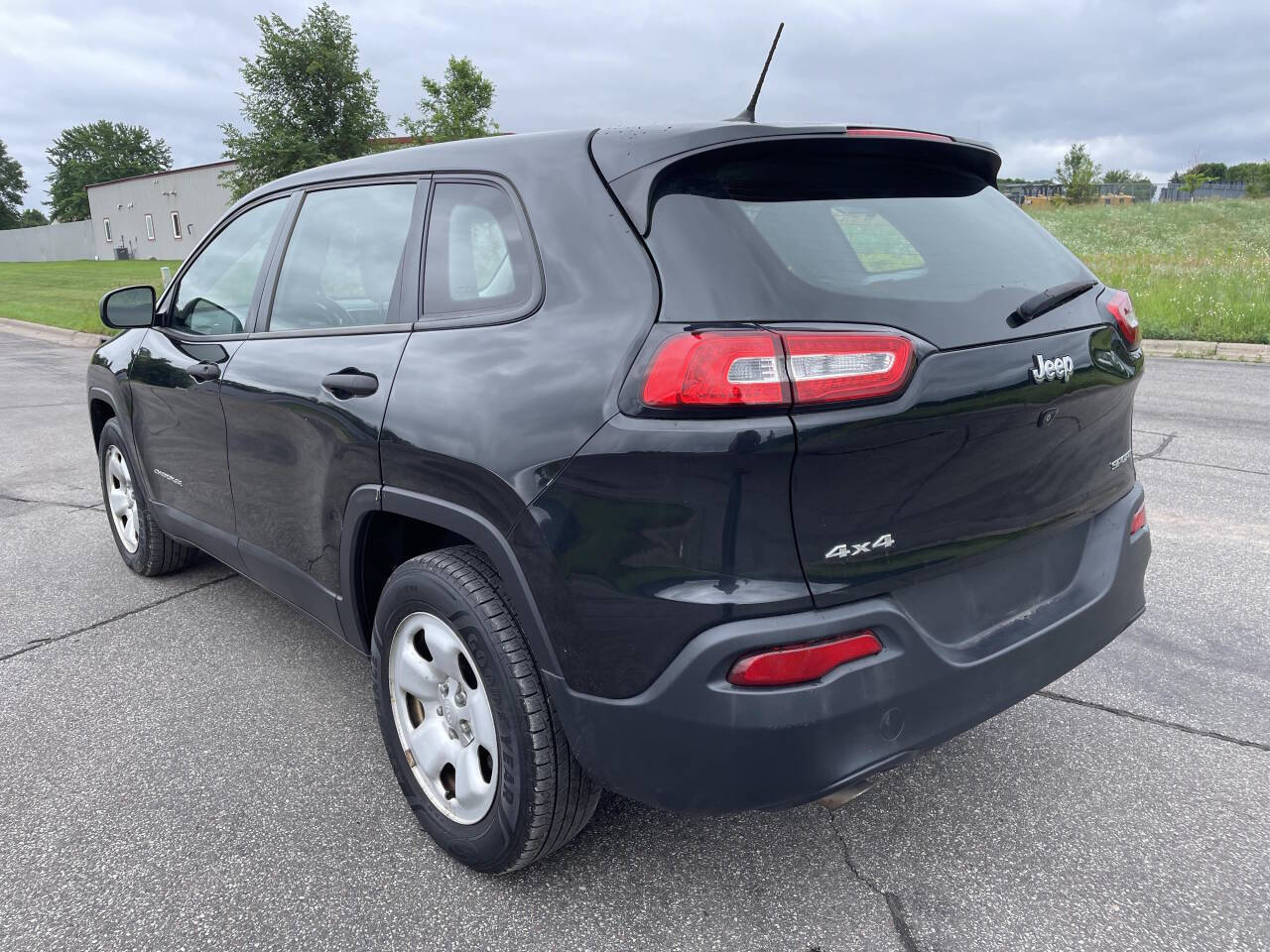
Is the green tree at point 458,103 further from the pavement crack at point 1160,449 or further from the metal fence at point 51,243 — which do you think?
the metal fence at point 51,243

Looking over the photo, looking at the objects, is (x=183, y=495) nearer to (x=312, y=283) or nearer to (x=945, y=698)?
(x=312, y=283)

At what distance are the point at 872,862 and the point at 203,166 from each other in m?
66.7

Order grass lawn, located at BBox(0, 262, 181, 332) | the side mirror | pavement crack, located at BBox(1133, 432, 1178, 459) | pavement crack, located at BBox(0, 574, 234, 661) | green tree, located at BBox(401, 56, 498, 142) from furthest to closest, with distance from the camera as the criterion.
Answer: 1. green tree, located at BBox(401, 56, 498, 142)
2. grass lawn, located at BBox(0, 262, 181, 332)
3. pavement crack, located at BBox(1133, 432, 1178, 459)
4. the side mirror
5. pavement crack, located at BBox(0, 574, 234, 661)

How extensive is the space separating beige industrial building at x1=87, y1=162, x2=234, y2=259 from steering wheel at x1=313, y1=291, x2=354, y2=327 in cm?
5988

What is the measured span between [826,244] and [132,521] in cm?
378

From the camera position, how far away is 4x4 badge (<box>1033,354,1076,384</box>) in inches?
79.7

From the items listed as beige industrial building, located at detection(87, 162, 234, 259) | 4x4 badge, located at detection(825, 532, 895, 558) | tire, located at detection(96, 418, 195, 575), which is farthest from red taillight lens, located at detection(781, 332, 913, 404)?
beige industrial building, located at detection(87, 162, 234, 259)

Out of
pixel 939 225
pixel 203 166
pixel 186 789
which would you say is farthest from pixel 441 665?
pixel 203 166

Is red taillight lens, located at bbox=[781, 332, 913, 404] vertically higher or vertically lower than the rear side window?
lower

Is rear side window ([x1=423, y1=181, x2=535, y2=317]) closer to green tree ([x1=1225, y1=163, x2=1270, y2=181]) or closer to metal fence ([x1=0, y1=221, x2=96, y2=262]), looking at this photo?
metal fence ([x1=0, y1=221, x2=96, y2=262])

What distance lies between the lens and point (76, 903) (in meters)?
2.20

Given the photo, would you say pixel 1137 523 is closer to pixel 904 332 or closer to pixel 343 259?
pixel 904 332

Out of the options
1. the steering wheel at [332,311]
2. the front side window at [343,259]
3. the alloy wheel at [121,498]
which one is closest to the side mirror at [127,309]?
the alloy wheel at [121,498]

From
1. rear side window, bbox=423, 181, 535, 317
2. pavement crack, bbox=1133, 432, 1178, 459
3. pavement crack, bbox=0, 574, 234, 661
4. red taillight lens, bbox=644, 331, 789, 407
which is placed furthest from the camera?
pavement crack, bbox=1133, 432, 1178, 459
